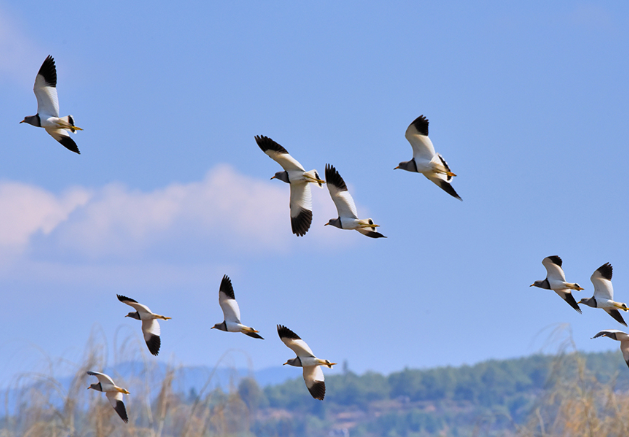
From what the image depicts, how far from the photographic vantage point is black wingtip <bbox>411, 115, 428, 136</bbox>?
582 inches

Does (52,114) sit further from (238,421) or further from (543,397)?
(543,397)

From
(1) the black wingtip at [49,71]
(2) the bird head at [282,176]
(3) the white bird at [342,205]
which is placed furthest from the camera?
(1) the black wingtip at [49,71]

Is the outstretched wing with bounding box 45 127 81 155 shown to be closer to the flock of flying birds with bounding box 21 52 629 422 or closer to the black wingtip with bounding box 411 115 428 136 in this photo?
the flock of flying birds with bounding box 21 52 629 422

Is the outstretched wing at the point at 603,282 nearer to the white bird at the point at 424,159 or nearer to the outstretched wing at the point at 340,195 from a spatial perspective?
the white bird at the point at 424,159

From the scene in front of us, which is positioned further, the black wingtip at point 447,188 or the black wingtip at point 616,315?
the black wingtip at point 447,188

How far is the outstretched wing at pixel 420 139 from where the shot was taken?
584 inches

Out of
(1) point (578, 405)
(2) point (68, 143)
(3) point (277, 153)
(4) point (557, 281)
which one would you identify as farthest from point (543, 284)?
(1) point (578, 405)

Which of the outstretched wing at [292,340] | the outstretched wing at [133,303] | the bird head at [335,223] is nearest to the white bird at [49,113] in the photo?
the outstretched wing at [133,303]

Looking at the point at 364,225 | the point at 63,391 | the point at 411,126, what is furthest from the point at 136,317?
the point at 63,391

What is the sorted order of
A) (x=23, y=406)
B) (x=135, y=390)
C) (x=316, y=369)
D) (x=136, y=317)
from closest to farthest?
1. (x=316, y=369)
2. (x=136, y=317)
3. (x=23, y=406)
4. (x=135, y=390)

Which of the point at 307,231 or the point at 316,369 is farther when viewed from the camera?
the point at 307,231

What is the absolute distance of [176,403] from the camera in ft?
84.0

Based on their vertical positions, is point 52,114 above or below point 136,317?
above

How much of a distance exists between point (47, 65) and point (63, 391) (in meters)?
10.3
